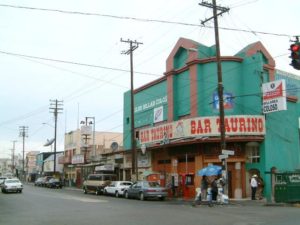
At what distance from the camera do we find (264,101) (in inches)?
1368

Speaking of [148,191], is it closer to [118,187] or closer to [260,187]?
[118,187]

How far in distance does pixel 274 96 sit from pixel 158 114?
538 inches

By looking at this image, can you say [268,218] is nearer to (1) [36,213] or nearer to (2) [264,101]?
(1) [36,213]

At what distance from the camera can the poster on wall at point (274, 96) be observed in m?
33.2

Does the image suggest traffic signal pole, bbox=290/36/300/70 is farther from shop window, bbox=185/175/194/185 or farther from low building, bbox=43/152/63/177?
low building, bbox=43/152/63/177

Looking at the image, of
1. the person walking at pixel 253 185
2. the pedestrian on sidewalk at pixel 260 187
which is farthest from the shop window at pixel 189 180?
the person walking at pixel 253 185

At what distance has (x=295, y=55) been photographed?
54.2 feet

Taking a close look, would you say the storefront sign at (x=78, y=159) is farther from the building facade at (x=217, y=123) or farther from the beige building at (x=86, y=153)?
the building facade at (x=217, y=123)

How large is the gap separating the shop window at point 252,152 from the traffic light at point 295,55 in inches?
753

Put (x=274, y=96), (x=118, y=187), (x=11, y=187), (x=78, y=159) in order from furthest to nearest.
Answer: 1. (x=78, y=159)
2. (x=11, y=187)
3. (x=118, y=187)
4. (x=274, y=96)

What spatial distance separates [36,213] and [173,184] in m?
18.7

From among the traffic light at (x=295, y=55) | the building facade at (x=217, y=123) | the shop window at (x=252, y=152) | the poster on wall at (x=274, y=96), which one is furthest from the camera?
the shop window at (x=252, y=152)

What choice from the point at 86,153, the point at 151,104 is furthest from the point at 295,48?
the point at 86,153

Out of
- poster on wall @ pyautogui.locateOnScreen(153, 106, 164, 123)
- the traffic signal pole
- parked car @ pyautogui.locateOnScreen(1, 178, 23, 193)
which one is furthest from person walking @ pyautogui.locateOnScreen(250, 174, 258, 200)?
parked car @ pyautogui.locateOnScreen(1, 178, 23, 193)
